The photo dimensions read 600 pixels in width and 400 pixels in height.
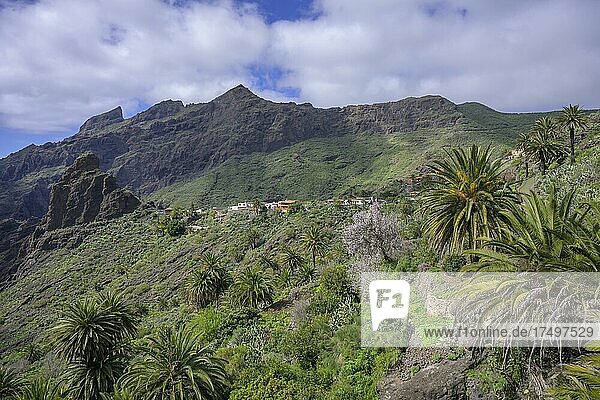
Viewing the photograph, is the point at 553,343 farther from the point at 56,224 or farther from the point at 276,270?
the point at 56,224

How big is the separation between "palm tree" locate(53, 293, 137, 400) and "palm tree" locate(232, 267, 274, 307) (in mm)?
13881

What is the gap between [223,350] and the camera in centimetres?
2414

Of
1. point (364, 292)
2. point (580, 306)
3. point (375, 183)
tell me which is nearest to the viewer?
point (580, 306)

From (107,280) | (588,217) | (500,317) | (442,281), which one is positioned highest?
(588,217)

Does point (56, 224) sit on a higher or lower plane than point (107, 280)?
higher

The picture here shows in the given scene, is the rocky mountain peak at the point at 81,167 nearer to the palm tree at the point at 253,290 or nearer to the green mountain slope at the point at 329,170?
the green mountain slope at the point at 329,170

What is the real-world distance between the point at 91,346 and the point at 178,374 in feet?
27.7

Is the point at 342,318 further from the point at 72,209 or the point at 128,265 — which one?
the point at 72,209

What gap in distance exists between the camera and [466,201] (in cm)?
1730

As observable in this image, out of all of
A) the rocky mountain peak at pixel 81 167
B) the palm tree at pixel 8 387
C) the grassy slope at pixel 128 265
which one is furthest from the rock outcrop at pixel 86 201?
the palm tree at pixel 8 387

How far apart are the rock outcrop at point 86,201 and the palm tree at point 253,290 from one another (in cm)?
9577

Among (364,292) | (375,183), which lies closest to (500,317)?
(364,292)

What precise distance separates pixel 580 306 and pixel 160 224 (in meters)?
103

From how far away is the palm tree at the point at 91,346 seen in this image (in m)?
23.5
